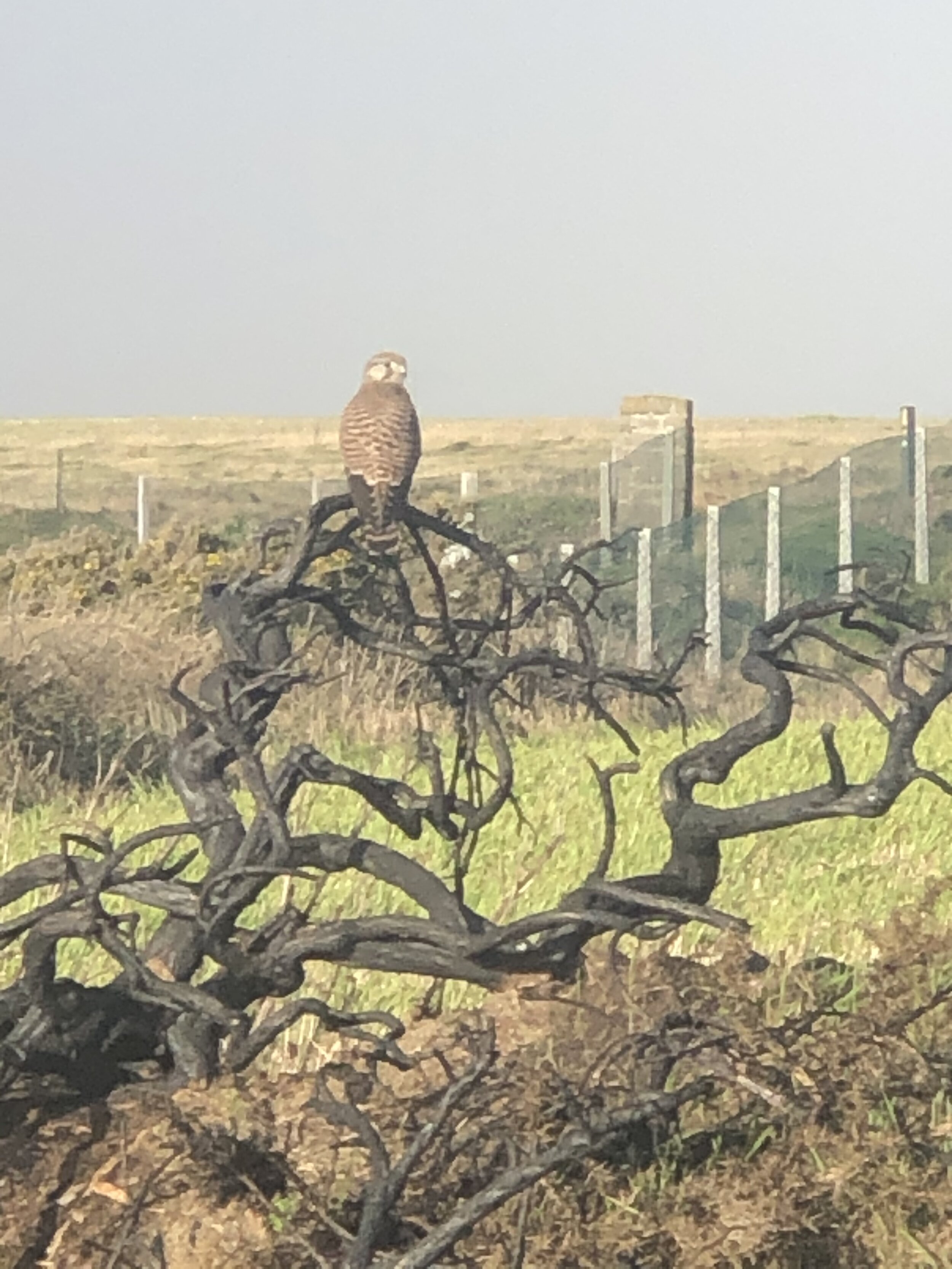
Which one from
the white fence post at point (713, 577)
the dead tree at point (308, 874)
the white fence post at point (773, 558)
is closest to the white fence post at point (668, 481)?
the white fence post at point (773, 558)

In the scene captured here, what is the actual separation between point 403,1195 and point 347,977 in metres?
2.16

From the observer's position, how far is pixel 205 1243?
220cm

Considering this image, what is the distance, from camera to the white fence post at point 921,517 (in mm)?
18344

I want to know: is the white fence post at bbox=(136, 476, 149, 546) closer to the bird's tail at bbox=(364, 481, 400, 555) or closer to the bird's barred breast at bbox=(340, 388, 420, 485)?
the bird's barred breast at bbox=(340, 388, 420, 485)

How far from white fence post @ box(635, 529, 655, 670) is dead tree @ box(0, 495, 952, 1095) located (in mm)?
11022

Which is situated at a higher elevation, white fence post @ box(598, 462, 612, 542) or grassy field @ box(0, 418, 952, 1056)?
white fence post @ box(598, 462, 612, 542)

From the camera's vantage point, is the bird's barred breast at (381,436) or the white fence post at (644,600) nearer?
the bird's barred breast at (381,436)

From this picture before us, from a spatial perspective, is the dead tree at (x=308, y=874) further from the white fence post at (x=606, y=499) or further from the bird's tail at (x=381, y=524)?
the white fence post at (x=606, y=499)

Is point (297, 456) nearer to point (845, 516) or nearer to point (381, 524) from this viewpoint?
point (845, 516)

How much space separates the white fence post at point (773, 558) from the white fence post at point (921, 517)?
2698 mm

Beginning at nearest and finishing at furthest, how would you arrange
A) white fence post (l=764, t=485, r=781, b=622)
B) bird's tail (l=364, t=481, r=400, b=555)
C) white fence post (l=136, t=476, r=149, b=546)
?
bird's tail (l=364, t=481, r=400, b=555), white fence post (l=764, t=485, r=781, b=622), white fence post (l=136, t=476, r=149, b=546)

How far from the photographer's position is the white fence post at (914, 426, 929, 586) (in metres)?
18.3

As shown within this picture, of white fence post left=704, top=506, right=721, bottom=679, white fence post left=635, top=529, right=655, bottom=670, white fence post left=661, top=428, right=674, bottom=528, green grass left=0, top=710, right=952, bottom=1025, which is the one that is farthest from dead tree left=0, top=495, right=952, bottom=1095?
white fence post left=661, top=428, right=674, bottom=528

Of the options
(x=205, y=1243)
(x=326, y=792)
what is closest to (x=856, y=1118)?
(x=205, y=1243)
